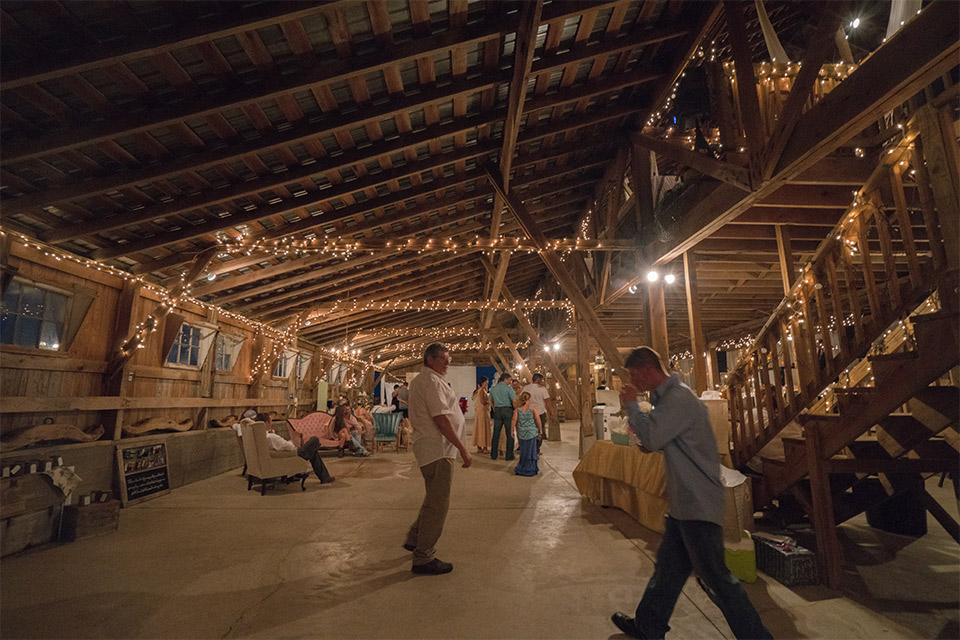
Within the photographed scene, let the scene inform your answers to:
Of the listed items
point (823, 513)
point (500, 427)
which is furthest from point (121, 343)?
point (823, 513)

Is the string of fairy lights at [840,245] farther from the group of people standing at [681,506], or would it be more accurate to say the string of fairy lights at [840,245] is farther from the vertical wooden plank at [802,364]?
the group of people standing at [681,506]

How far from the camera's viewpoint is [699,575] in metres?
1.92

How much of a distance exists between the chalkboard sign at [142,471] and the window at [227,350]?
2536 mm

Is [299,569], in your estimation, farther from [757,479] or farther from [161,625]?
[757,479]

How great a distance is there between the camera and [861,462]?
301 centimetres

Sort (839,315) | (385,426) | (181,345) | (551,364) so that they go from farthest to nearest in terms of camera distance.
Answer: (385,426) < (551,364) < (181,345) < (839,315)

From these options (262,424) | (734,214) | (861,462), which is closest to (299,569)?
(262,424)

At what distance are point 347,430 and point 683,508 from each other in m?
7.88

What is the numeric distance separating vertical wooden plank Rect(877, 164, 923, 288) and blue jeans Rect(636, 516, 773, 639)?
208 centimetres

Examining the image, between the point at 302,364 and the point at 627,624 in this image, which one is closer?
the point at 627,624

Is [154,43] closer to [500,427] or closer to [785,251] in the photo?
[785,251]

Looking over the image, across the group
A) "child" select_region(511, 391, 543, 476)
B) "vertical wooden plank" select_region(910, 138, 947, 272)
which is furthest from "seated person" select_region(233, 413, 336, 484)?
"vertical wooden plank" select_region(910, 138, 947, 272)

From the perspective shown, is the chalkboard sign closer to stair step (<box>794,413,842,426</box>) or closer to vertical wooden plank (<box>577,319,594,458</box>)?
vertical wooden plank (<box>577,319,594,458</box>)

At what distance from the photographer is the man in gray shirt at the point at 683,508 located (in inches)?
73.5
